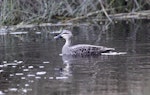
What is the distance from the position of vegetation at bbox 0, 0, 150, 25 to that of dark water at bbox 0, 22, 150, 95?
4.06 meters

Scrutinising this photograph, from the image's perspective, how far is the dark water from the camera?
10891 millimetres

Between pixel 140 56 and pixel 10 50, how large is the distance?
396cm

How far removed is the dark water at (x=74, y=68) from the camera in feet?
35.7

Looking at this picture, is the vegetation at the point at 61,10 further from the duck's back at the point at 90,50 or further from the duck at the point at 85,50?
the duck's back at the point at 90,50

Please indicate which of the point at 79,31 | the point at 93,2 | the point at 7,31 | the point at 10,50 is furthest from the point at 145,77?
the point at 93,2

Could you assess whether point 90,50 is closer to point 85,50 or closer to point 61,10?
point 85,50

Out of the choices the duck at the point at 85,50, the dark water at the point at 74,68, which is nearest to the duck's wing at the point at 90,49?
the duck at the point at 85,50

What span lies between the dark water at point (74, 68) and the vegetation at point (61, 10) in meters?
4.06

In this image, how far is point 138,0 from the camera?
2647 cm

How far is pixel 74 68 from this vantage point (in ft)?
43.8

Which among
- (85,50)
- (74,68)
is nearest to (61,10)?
(85,50)

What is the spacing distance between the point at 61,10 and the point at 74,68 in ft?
40.3

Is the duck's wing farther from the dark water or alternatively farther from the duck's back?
the dark water

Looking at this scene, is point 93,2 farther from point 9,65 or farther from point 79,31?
point 9,65
